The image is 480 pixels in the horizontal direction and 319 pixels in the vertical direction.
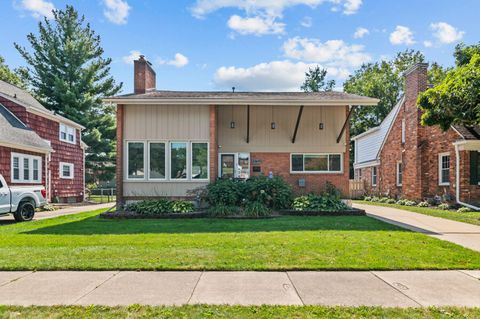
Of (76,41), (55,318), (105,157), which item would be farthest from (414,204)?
(76,41)

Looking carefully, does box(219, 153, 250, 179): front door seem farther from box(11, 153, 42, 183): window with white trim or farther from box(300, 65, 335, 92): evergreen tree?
box(300, 65, 335, 92): evergreen tree

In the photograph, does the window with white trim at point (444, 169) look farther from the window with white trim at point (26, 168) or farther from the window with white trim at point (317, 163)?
the window with white trim at point (26, 168)

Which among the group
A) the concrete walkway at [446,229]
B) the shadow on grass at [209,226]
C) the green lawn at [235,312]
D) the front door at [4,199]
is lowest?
the concrete walkway at [446,229]

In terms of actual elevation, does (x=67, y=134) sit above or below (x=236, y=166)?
above

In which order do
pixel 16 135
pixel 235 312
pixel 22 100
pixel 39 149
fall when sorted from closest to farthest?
pixel 235 312 < pixel 16 135 < pixel 39 149 < pixel 22 100

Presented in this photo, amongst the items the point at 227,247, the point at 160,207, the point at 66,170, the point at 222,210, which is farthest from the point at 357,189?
the point at 66,170

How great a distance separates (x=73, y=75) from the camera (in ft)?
97.1

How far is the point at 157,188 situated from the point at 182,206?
167 centimetres

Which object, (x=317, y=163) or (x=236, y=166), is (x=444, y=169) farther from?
(x=236, y=166)

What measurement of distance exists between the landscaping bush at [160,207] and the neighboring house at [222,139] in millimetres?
774

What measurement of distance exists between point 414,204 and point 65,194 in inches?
822

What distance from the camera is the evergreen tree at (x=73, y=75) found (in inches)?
1123

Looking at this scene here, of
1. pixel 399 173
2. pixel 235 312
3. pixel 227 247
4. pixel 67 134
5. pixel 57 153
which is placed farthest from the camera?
pixel 67 134

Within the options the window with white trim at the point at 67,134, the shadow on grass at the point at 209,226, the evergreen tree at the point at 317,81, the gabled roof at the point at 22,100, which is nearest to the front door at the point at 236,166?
the shadow on grass at the point at 209,226
